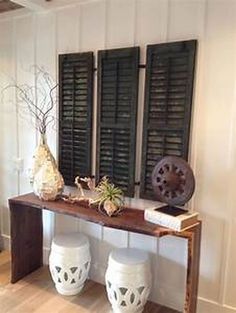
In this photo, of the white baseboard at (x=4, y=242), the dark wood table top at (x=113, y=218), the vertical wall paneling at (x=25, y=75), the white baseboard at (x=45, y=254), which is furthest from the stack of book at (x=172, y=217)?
the white baseboard at (x=4, y=242)

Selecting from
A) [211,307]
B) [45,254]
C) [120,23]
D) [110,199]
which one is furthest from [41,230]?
[120,23]

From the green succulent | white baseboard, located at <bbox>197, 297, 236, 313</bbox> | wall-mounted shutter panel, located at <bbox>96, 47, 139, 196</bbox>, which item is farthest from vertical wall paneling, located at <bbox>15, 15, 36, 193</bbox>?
white baseboard, located at <bbox>197, 297, 236, 313</bbox>

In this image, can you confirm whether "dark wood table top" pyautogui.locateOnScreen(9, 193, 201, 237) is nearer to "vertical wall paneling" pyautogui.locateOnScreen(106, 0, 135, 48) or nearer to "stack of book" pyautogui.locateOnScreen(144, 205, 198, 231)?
"stack of book" pyautogui.locateOnScreen(144, 205, 198, 231)

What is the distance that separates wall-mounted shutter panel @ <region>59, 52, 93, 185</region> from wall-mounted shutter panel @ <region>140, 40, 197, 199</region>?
0.52 meters

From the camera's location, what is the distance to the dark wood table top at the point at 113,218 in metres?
1.96

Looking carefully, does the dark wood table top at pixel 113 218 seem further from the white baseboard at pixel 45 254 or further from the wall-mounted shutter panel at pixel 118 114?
the white baseboard at pixel 45 254

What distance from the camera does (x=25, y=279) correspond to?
8.93ft

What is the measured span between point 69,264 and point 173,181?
109cm

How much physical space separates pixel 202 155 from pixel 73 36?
1.43 m

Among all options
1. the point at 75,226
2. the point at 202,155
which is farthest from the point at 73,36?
the point at 75,226

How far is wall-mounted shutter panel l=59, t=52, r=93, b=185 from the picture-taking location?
2518mm

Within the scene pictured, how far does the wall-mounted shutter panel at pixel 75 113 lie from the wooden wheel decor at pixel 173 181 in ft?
2.35

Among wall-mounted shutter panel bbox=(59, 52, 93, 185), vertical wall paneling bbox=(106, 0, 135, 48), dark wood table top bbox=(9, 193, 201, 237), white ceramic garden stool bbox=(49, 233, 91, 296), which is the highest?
vertical wall paneling bbox=(106, 0, 135, 48)

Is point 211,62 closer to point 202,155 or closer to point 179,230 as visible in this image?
point 202,155
